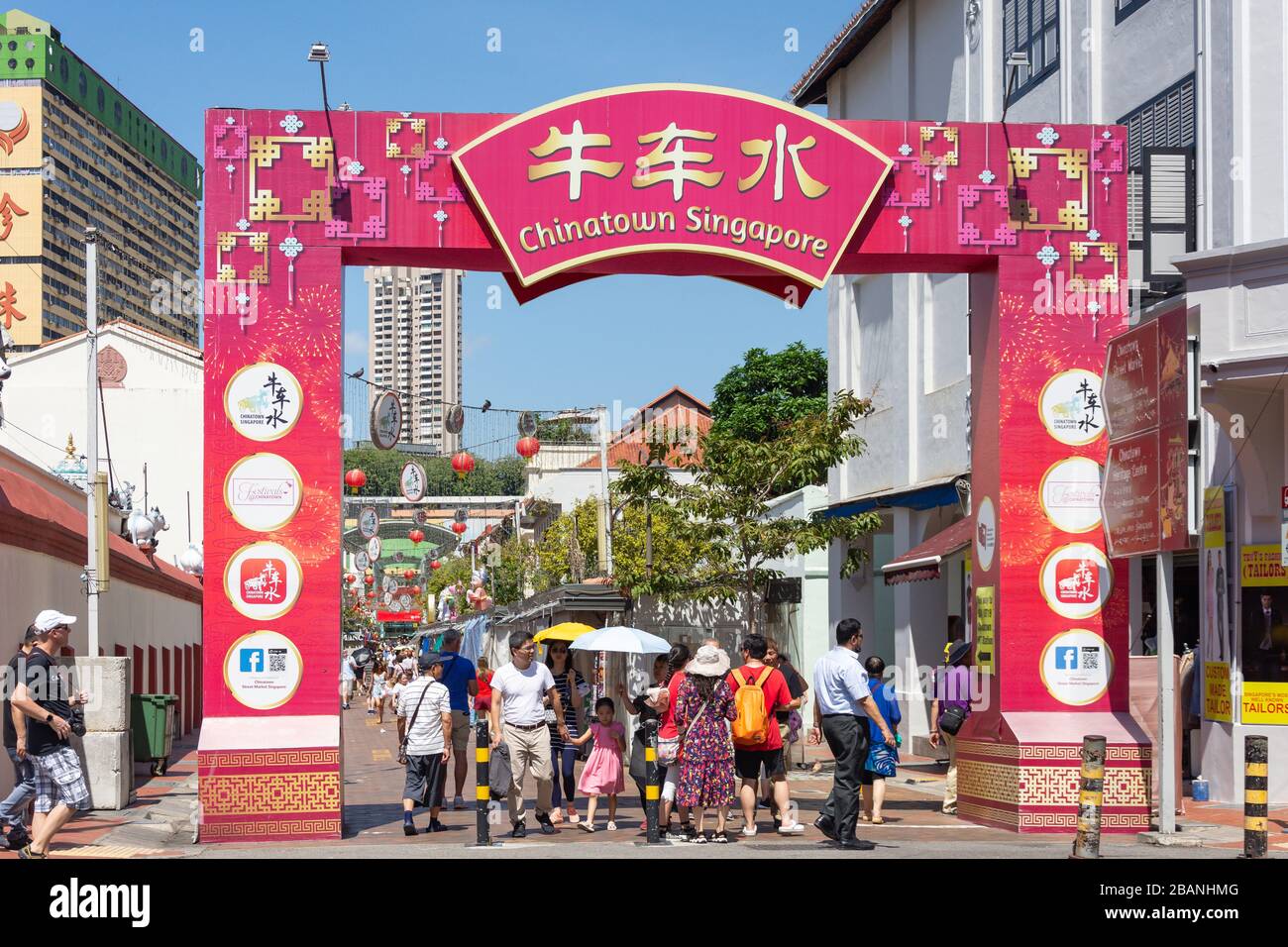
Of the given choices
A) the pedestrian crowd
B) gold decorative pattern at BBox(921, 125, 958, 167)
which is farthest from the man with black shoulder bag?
gold decorative pattern at BBox(921, 125, 958, 167)

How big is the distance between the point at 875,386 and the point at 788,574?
4.73 m

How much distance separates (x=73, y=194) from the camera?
46.4 m

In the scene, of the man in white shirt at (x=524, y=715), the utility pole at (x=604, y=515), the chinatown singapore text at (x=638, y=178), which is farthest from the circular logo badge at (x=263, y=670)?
the utility pole at (x=604, y=515)

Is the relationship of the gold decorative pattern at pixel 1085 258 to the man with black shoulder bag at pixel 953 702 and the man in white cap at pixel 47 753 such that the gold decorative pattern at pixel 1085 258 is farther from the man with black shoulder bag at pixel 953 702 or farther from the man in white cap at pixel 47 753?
the man in white cap at pixel 47 753

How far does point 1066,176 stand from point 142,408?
39.1 metres

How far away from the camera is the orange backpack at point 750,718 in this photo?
14664 mm

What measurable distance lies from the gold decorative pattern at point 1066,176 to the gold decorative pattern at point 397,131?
5.65 metres

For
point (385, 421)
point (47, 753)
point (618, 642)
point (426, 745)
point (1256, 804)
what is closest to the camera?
point (1256, 804)

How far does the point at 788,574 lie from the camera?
1291 inches

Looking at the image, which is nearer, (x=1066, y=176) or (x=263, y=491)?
(x=263, y=491)

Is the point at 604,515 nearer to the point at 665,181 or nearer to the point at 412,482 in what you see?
the point at 412,482

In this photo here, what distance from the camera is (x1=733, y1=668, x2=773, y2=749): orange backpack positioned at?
48.1ft

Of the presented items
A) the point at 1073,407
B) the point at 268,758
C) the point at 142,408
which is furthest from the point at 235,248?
the point at 142,408

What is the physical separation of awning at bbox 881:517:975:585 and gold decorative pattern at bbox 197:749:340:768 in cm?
1056
